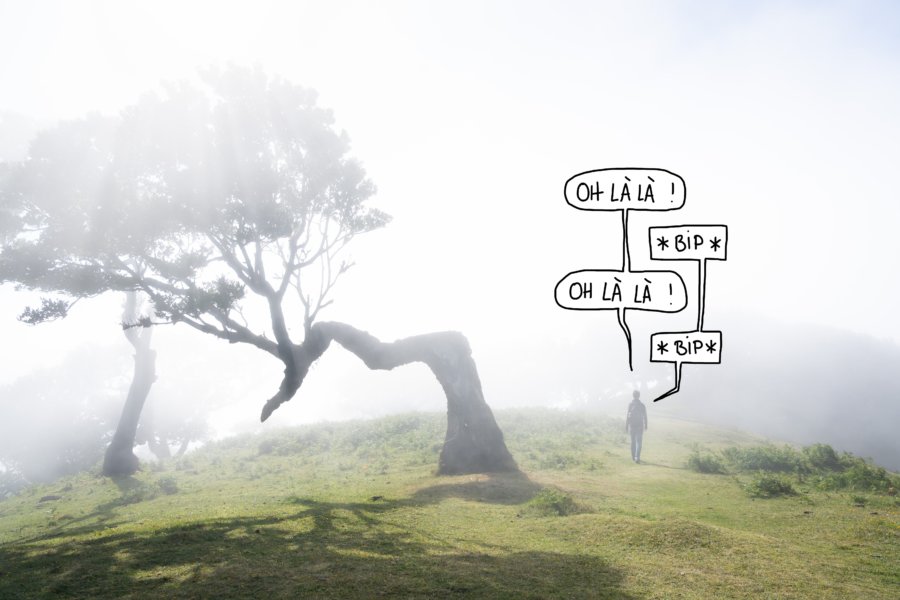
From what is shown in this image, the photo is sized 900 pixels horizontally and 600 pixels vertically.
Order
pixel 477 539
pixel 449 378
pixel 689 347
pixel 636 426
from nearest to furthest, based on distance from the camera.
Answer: pixel 477 539
pixel 689 347
pixel 449 378
pixel 636 426

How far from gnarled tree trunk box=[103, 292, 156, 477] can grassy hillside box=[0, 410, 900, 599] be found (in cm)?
780

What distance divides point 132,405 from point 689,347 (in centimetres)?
2822

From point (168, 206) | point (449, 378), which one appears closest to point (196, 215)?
point (168, 206)

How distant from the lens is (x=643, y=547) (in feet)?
25.9

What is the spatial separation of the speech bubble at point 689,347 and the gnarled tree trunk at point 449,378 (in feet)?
20.1

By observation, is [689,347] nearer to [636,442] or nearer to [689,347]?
[689,347]

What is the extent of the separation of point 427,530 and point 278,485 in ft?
32.3

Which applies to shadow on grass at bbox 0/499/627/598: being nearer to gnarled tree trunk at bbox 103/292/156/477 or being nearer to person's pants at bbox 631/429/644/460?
person's pants at bbox 631/429/644/460

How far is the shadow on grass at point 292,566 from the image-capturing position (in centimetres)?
593

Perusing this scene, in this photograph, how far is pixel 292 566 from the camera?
6.76 m

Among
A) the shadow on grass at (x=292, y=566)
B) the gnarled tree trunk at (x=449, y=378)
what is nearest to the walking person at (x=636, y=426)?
the gnarled tree trunk at (x=449, y=378)

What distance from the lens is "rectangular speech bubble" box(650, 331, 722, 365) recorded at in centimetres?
1602

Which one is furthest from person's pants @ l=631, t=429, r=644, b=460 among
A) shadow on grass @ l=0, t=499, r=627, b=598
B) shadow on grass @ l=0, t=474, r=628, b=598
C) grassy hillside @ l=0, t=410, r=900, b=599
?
shadow on grass @ l=0, t=499, r=627, b=598

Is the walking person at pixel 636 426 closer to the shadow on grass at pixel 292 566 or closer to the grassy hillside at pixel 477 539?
the grassy hillside at pixel 477 539
